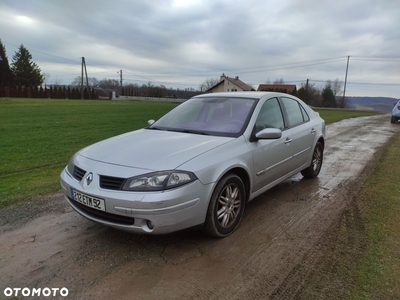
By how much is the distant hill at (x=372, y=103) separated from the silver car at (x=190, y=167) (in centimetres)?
6187

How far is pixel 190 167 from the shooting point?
279cm

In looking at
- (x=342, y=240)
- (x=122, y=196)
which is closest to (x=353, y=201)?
(x=342, y=240)

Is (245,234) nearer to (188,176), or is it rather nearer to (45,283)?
(188,176)

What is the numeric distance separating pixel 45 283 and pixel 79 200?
82 cm

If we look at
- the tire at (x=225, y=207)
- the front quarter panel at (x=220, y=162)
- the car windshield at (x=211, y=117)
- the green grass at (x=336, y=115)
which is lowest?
the tire at (x=225, y=207)

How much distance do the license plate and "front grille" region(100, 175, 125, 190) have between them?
0.47 feet

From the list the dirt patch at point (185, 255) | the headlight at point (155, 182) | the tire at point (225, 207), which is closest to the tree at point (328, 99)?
the dirt patch at point (185, 255)

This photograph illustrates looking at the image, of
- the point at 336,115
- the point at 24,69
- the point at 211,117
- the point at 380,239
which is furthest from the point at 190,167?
the point at 24,69

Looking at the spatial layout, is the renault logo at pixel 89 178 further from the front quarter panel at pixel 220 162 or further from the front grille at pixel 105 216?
the front quarter panel at pixel 220 162

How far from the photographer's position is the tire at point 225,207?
303cm

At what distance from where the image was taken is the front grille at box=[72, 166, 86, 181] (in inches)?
120

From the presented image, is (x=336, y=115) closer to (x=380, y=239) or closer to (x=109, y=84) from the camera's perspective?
(x=380, y=239)

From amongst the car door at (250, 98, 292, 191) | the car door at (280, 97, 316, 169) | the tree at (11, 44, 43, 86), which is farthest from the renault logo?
the tree at (11, 44, 43, 86)

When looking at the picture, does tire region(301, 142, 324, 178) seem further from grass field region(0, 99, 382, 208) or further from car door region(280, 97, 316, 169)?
grass field region(0, 99, 382, 208)
